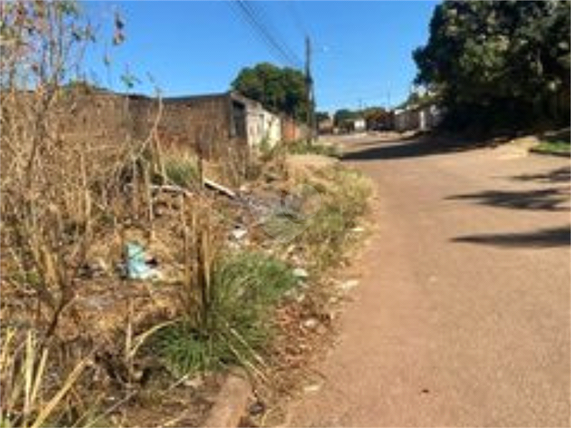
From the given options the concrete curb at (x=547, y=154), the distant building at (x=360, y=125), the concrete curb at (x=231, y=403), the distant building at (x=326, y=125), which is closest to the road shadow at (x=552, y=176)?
the concrete curb at (x=547, y=154)

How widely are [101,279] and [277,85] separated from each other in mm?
87318

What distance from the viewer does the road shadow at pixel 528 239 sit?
43.4 ft

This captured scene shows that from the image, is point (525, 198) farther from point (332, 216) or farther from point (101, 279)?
point (101, 279)

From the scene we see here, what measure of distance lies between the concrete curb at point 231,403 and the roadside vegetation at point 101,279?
93mm

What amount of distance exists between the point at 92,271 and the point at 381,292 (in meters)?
Answer: 3.32

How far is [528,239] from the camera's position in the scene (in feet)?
45.2

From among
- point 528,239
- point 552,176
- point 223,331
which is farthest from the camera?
point 552,176

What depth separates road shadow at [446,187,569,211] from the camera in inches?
691

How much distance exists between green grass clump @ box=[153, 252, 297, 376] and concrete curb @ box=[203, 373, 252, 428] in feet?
0.78

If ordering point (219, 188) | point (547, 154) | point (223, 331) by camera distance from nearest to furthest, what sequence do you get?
1. point (223, 331)
2. point (219, 188)
3. point (547, 154)

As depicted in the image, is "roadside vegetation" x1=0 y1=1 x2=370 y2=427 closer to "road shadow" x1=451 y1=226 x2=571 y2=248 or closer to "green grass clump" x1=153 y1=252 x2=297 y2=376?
"green grass clump" x1=153 y1=252 x2=297 y2=376

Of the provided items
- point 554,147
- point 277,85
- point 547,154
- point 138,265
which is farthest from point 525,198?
point 277,85

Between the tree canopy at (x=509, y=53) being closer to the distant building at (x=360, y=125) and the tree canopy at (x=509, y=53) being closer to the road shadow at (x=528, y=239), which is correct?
the road shadow at (x=528, y=239)

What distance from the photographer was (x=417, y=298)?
10430mm
